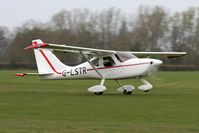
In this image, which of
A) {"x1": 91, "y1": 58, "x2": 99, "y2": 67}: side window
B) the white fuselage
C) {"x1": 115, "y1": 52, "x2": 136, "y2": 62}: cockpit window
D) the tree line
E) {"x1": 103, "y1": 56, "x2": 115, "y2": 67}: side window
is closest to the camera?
the white fuselage

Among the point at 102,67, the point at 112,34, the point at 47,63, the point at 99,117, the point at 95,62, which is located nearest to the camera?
the point at 99,117

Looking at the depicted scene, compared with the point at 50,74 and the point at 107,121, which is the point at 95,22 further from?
the point at 107,121

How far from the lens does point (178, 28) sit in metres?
114

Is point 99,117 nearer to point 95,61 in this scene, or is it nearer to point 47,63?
point 95,61

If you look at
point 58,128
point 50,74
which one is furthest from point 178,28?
point 58,128

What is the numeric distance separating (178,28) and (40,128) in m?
105

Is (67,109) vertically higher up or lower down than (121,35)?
higher up

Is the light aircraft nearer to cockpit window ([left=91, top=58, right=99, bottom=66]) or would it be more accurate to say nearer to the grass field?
cockpit window ([left=91, top=58, right=99, bottom=66])

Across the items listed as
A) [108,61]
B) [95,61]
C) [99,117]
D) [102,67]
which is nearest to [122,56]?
[108,61]

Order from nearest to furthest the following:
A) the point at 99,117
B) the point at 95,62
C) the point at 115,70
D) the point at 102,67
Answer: the point at 99,117
the point at 115,70
the point at 102,67
the point at 95,62

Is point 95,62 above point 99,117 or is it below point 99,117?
below

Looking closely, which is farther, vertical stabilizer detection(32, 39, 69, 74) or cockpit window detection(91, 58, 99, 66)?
vertical stabilizer detection(32, 39, 69, 74)

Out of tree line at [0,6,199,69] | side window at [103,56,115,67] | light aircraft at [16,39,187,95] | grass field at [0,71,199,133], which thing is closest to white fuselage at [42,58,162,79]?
light aircraft at [16,39,187,95]

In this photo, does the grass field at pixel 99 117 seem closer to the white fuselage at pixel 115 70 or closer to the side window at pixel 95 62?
the white fuselage at pixel 115 70
